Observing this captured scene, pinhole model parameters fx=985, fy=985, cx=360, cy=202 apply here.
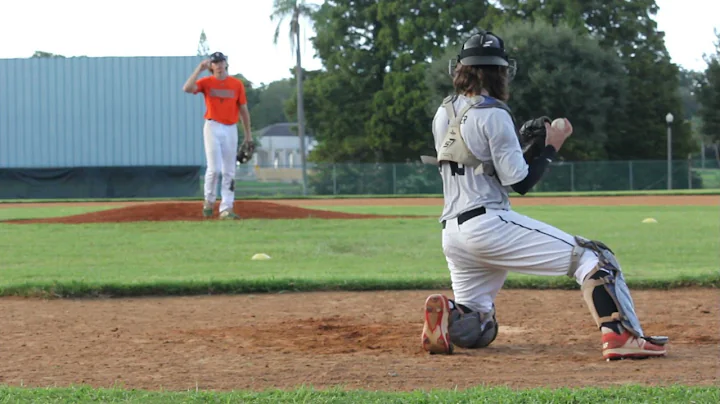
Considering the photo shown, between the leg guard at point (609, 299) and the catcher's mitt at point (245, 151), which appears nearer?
the leg guard at point (609, 299)

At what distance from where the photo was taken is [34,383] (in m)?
4.73

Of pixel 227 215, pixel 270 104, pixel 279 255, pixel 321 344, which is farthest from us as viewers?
Result: pixel 270 104

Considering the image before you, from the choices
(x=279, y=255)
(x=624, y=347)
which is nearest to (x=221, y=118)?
(x=279, y=255)

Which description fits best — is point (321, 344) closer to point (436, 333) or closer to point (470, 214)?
point (436, 333)

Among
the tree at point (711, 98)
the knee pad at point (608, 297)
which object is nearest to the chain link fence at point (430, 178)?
the tree at point (711, 98)

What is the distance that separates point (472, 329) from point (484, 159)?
1028 mm

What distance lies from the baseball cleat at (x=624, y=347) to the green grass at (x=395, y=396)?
92 centimetres

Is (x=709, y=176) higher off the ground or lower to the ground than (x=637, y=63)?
lower

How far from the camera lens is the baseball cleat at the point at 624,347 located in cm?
521

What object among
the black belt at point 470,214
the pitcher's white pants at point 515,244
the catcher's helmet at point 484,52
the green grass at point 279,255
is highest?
the catcher's helmet at point 484,52

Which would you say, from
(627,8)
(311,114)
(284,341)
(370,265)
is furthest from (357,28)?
(284,341)

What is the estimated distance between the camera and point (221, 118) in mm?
14375

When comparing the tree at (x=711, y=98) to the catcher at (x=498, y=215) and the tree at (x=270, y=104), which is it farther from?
the tree at (x=270, y=104)

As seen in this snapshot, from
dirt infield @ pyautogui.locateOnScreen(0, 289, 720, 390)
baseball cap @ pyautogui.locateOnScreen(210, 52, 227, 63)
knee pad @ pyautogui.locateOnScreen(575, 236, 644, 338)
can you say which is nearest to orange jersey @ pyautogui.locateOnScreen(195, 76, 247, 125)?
baseball cap @ pyautogui.locateOnScreen(210, 52, 227, 63)
